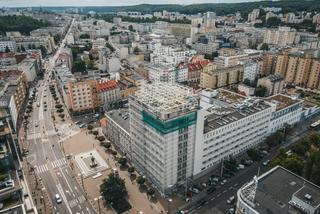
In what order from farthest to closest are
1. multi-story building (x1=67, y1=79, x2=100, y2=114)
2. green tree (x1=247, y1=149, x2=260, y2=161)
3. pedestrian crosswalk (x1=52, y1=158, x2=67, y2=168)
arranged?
1. multi-story building (x1=67, y1=79, x2=100, y2=114)
2. pedestrian crosswalk (x1=52, y1=158, x2=67, y2=168)
3. green tree (x1=247, y1=149, x2=260, y2=161)

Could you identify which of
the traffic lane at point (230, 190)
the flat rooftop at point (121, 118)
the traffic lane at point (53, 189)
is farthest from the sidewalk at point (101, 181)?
the traffic lane at point (230, 190)

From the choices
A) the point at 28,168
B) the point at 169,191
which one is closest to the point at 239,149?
the point at 169,191

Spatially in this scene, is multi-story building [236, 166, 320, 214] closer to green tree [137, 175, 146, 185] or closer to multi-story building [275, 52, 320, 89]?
green tree [137, 175, 146, 185]

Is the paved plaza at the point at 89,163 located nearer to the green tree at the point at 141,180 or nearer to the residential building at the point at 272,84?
the green tree at the point at 141,180

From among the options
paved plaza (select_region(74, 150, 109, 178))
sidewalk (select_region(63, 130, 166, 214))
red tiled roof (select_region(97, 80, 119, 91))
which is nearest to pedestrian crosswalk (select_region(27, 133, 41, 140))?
sidewalk (select_region(63, 130, 166, 214))

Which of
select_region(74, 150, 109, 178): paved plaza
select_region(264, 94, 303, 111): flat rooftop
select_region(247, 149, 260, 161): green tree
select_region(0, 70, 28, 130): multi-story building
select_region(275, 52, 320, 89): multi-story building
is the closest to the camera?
select_region(74, 150, 109, 178): paved plaza

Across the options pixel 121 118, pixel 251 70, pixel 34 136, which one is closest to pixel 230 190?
pixel 121 118

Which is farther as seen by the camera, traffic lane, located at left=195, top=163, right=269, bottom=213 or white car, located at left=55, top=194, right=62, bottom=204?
white car, located at left=55, top=194, right=62, bottom=204
